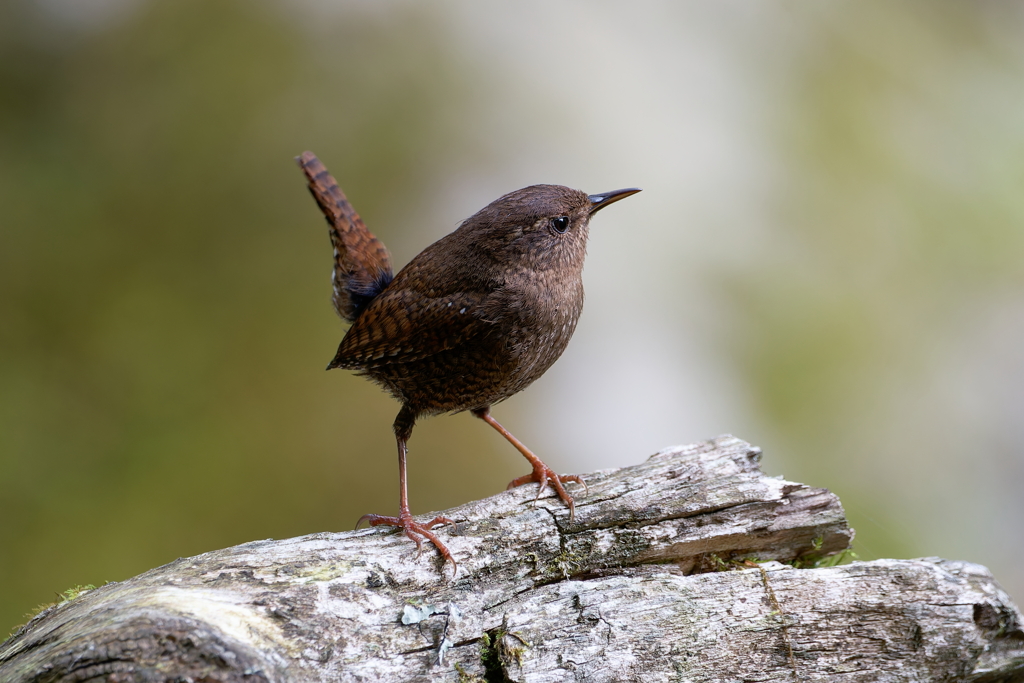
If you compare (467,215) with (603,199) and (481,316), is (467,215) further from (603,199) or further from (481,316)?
(481,316)

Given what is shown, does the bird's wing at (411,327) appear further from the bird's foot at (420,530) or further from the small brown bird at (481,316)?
the bird's foot at (420,530)

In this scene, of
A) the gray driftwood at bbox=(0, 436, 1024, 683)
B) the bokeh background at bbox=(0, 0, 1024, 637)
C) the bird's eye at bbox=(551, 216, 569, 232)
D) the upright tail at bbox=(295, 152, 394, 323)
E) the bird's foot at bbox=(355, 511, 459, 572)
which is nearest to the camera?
the gray driftwood at bbox=(0, 436, 1024, 683)

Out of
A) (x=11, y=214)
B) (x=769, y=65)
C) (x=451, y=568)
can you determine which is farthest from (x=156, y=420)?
(x=769, y=65)

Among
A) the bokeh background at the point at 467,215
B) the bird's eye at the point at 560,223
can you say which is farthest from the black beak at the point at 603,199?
the bokeh background at the point at 467,215

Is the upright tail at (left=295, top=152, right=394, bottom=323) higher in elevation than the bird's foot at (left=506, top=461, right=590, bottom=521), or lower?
higher

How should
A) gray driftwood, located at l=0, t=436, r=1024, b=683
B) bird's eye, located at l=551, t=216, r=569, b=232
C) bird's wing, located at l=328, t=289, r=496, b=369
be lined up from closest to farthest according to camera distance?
gray driftwood, located at l=0, t=436, r=1024, b=683, bird's wing, located at l=328, t=289, r=496, b=369, bird's eye, located at l=551, t=216, r=569, b=232

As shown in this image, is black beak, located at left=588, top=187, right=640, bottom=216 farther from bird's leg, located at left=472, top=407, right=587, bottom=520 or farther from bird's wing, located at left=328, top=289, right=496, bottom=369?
bird's leg, located at left=472, top=407, right=587, bottom=520

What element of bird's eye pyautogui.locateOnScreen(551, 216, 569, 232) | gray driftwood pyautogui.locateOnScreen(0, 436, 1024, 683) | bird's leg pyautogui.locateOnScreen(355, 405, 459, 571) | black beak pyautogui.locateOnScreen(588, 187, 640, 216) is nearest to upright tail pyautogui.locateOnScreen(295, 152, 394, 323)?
bird's leg pyautogui.locateOnScreen(355, 405, 459, 571)
